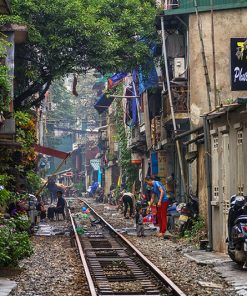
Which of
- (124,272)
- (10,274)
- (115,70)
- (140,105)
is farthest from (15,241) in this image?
(140,105)

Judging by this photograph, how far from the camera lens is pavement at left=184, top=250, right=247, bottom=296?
40.9 feet

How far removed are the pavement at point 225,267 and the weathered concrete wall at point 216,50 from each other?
10.5 meters

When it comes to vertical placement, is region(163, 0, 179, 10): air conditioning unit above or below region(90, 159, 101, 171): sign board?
above

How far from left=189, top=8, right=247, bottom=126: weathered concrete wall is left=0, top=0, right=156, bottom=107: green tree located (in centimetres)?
188

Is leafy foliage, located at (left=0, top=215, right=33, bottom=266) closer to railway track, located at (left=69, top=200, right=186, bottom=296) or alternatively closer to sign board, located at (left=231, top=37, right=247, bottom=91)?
railway track, located at (left=69, top=200, right=186, bottom=296)

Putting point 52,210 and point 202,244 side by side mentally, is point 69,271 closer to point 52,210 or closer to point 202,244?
point 202,244

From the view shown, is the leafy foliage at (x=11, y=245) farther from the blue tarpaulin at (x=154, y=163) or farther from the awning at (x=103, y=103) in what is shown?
the awning at (x=103, y=103)

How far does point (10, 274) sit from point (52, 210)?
20880mm

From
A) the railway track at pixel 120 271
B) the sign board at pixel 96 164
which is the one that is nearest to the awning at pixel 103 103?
the sign board at pixel 96 164

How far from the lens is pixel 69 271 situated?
50.3 ft

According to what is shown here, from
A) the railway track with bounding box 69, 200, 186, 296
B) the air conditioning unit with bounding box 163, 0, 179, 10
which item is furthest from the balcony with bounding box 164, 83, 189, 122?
the railway track with bounding box 69, 200, 186, 296

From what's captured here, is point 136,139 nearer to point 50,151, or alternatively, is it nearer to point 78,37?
point 50,151

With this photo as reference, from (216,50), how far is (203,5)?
170 cm

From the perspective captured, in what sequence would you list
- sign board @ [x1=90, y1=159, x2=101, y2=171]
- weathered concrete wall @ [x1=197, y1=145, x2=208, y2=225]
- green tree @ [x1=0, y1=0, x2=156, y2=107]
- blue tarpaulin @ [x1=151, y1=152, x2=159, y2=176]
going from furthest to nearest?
sign board @ [x1=90, y1=159, x2=101, y2=171] → blue tarpaulin @ [x1=151, y1=152, x2=159, y2=176] → green tree @ [x1=0, y1=0, x2=156, y2=107] → weathered concrete wall @ [x1=197, y1=145, x2=208, y2=225]
